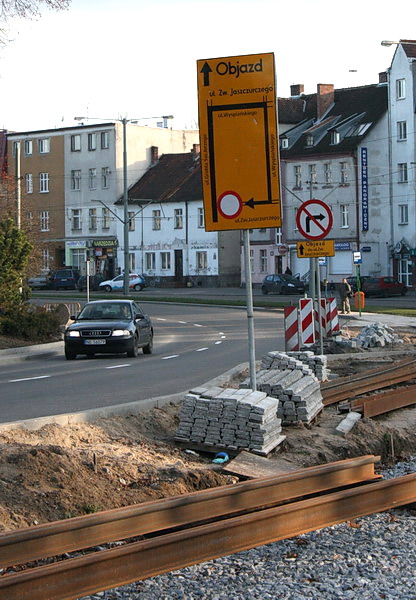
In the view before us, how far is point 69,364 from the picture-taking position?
84.9 ft

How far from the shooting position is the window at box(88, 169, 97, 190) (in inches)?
4023

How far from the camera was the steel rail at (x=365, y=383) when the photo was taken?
641 inches

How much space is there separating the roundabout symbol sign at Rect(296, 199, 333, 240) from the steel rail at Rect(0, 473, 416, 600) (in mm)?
10609

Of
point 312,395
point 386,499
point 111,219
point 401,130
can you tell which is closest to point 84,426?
point 312,395

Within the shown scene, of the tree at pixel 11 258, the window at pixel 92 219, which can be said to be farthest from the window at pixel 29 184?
the tree at pixel 11 258

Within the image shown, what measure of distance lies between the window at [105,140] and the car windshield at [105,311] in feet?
241

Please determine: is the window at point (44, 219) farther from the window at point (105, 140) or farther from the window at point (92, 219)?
the window at point (105, 140)

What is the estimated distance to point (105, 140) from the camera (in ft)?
332

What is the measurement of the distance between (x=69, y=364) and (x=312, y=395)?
12637 mm

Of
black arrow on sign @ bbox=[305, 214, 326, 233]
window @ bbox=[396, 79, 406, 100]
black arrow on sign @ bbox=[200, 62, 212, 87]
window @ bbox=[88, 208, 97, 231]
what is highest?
window @ bbox=[396, 79, 406, 100]

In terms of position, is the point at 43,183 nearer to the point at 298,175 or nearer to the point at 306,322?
the point at 298,175

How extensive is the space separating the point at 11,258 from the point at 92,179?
72.0 meters

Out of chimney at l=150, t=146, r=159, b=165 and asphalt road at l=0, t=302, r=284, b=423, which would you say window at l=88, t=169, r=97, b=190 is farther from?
asphalt road at l=0, t=302, r=284, b=423

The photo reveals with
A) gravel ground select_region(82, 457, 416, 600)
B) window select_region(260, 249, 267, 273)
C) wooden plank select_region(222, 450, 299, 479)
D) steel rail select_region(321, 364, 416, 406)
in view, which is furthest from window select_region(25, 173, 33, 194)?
gravel ground select_region(82, 457, 416, 600)
